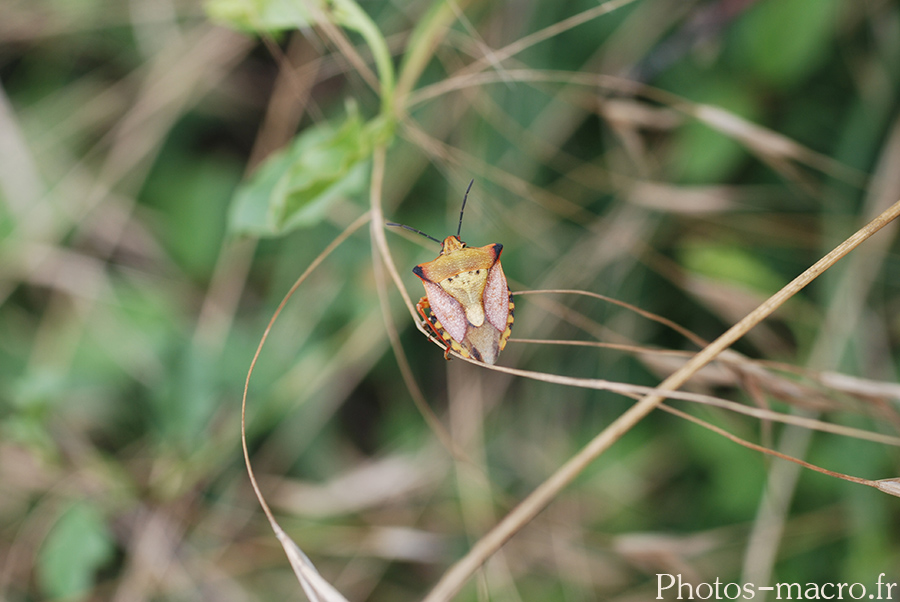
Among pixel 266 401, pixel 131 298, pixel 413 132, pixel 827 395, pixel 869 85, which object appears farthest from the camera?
pixel 131 298

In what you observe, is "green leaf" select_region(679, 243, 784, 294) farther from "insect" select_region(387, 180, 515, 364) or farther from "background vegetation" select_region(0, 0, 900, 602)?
"insect" select_region(387, 180, 515, 364)

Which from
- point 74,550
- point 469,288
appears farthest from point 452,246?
point 74,550

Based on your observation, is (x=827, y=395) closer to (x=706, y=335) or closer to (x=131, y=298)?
(x=706, y=335)

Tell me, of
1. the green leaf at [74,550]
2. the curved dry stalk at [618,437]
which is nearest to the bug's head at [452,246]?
the curved dry stalk at [618,437]

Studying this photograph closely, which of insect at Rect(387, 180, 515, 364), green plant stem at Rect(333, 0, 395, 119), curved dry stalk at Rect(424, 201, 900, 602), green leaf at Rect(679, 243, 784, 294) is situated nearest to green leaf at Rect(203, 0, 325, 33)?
→ green plant stem at Rect(333, 0, 395, 119)

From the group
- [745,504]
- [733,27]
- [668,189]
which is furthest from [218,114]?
[745,504]
